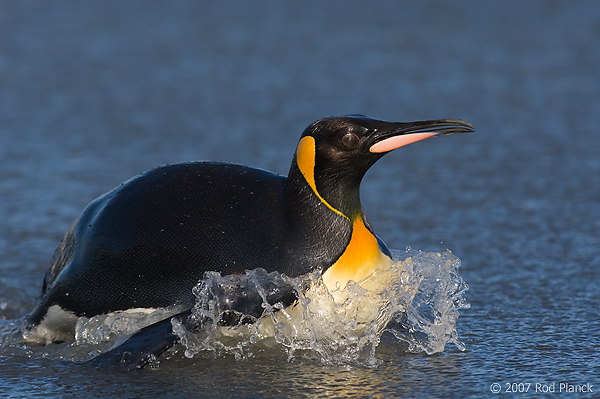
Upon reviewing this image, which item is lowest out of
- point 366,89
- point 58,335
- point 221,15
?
point 58,335

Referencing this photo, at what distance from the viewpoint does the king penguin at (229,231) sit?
4.16 m

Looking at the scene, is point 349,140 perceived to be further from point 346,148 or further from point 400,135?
point 400,135

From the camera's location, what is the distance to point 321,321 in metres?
4.15

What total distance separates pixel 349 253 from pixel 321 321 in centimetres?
32

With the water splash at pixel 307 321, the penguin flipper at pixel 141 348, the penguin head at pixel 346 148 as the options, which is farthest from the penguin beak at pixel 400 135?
the penguin flipper at pixel 141 348

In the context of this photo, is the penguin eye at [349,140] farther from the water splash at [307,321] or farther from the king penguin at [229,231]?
the water splash at [307,321]

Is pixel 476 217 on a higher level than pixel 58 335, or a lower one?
higher

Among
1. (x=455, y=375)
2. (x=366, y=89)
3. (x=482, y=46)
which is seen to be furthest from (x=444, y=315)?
(x=482, y=46)

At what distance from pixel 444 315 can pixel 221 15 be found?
10.8 meters

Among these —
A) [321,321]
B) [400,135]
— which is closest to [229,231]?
[321,321]

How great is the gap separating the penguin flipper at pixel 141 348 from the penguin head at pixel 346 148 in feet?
2.67

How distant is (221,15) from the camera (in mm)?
14461

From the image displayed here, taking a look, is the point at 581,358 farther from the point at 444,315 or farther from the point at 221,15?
the point at 221,15

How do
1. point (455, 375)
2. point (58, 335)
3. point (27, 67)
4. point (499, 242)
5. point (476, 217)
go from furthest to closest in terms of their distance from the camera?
point (27, 67) < point (476, 217) < point (499, 242) < point (58, 335) < point (455, 375)
